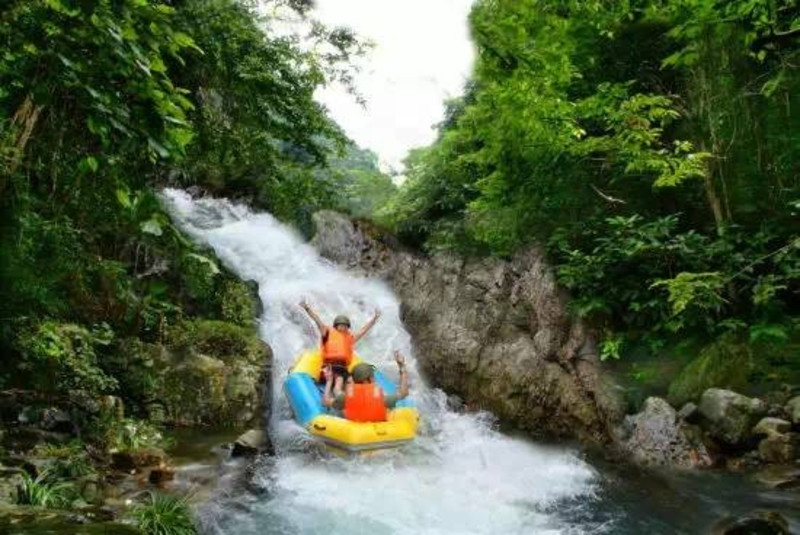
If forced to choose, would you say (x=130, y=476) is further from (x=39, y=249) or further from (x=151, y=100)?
(x=151, y=100)

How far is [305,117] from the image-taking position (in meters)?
7.92

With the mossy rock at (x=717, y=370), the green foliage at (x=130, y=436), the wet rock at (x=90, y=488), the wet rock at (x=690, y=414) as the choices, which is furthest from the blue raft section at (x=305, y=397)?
the mossy rock at (x=717, y=370)

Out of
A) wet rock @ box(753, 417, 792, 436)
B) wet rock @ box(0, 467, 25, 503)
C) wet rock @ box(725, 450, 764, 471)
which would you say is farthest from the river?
wet rock @ box(0, 467, 25, 503)

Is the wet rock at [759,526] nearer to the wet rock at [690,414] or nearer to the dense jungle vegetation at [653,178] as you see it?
the dense jungle vegetation at [653,178]

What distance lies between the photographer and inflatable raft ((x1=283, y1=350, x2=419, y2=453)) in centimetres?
750

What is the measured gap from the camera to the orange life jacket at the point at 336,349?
9758 millimetres

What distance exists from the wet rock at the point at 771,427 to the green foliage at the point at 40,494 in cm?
726

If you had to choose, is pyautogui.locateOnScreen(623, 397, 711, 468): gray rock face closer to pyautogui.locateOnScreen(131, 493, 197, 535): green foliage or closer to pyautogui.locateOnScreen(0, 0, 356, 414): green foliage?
pyautogui.locateOnScreen(0, 0, 356, 414): green foliage

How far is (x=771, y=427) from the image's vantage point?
23.3ft

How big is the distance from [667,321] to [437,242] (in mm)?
5489

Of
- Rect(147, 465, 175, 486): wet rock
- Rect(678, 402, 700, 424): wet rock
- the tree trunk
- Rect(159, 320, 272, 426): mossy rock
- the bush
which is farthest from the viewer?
Rect(159, 320, 272, 426): mossy rock

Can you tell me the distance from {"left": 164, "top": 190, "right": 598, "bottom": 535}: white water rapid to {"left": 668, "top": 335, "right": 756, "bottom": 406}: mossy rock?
5.58 ft

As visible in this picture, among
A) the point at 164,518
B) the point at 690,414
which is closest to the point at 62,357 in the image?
the point at 164,518

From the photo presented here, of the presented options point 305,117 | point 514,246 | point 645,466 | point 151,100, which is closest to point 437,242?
point 514,246
